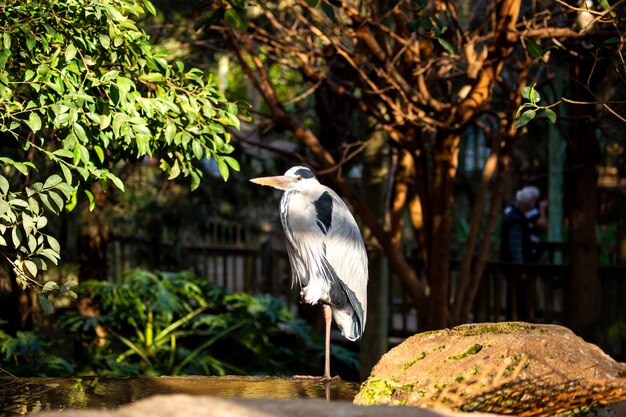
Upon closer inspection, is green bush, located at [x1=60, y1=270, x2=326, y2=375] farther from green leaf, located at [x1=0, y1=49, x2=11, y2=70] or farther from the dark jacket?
green leaf, located at [x1=0, y1=49, x2=11, y2=70]

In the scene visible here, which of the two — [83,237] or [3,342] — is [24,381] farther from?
[83,237]

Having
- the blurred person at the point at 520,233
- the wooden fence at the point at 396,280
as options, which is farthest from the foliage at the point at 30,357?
the blurred person at the point at 520,233

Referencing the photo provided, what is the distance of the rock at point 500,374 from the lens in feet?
12.6

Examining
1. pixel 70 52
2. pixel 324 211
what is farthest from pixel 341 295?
pixel 70 52

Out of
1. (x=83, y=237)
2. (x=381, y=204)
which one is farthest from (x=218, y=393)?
(x=83, y=237)

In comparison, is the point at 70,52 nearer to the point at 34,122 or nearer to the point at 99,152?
the point at 34,122

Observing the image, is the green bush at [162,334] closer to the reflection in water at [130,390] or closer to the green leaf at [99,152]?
the reflection in water at [130,390]

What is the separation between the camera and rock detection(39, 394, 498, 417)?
2455 millimetres

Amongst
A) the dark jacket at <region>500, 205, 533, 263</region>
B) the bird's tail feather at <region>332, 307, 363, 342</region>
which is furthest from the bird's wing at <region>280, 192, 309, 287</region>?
the dark jacket at <region>500, 205, 533, 263</region>

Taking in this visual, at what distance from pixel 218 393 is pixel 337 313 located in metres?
0.93

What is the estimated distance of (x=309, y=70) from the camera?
760cm

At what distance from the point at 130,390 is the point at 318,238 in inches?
55.2

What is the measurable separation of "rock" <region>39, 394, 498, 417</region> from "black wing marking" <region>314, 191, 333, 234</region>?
2.63m

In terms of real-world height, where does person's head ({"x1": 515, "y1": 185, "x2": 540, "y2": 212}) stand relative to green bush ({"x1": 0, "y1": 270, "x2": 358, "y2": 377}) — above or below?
above
